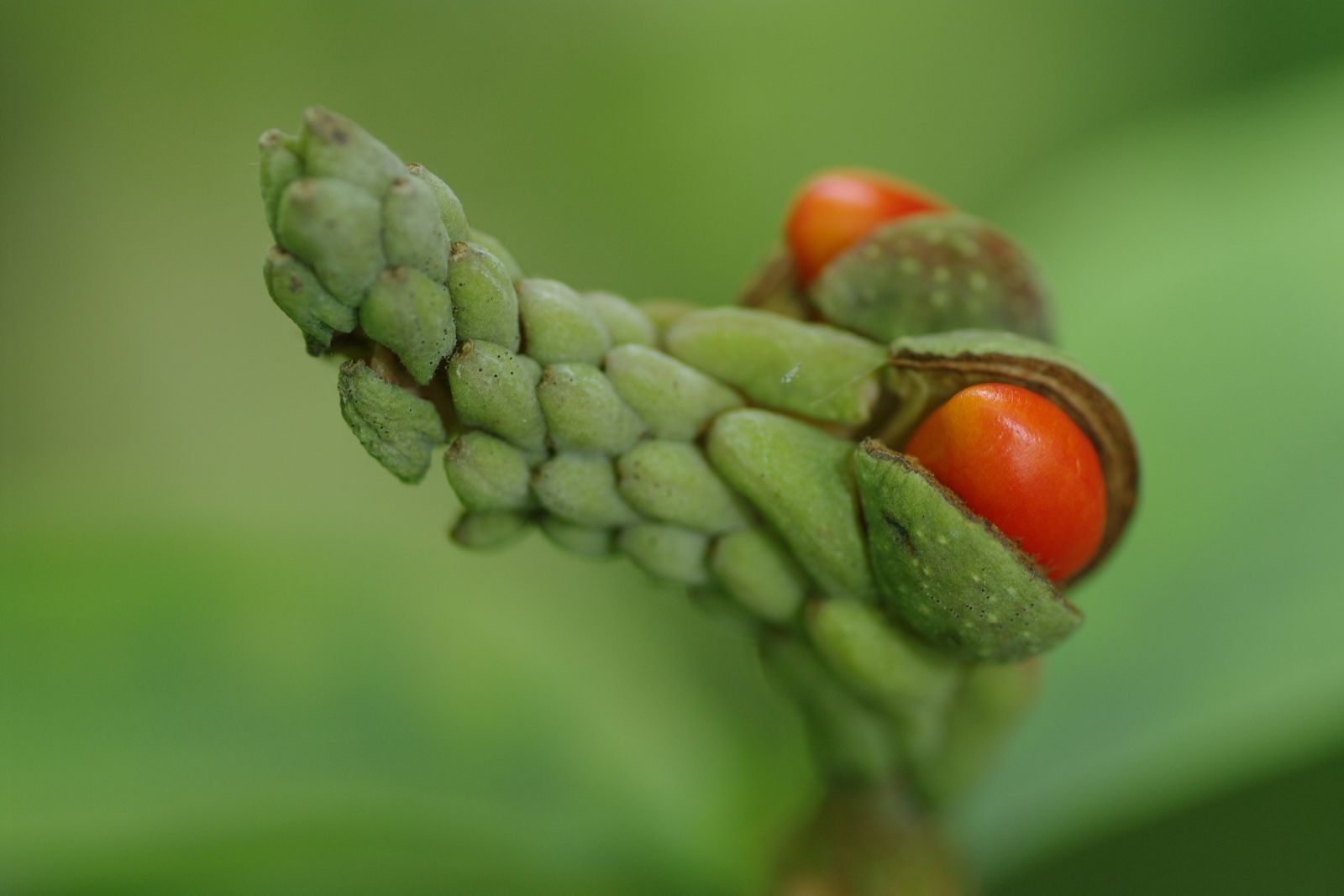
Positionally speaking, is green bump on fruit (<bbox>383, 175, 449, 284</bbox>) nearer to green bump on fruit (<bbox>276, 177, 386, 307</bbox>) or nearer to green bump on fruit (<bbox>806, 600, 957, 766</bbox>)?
green bump on fruit (<bbox>276, 177, 386, 307</bbox>)

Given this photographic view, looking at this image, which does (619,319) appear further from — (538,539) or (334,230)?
(538,539)

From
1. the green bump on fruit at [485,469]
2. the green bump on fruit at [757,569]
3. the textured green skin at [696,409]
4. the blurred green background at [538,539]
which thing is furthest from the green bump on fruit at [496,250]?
the blurred green background at [538,539]

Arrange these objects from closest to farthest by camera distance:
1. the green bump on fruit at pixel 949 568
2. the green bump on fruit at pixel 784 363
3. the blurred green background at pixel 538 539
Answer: the green bump on fruit at pixel 949 568
the green bump on fruit at pixel 784 363
the blurred green background at pixel 538 539

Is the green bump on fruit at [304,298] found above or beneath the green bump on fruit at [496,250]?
beneath

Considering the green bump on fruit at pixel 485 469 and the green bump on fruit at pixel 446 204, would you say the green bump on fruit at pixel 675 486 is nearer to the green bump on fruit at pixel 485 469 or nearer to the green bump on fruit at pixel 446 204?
the green bump on fruit at pixel 485 469

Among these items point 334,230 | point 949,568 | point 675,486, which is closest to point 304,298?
point 334,230

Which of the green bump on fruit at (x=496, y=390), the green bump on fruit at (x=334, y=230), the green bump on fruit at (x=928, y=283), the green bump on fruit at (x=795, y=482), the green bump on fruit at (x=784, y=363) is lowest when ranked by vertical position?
the green bump on fruit at (x=334, y=230)
